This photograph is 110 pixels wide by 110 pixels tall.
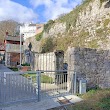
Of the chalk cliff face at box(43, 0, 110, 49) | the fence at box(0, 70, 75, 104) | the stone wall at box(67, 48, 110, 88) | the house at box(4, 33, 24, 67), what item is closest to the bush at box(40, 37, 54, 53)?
the chalk cliff face at box(43, 0, 110, 49)

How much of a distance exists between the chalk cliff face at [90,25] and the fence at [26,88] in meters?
3.57

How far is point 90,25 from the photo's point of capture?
1491cm

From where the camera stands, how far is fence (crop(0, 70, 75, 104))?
306 inches

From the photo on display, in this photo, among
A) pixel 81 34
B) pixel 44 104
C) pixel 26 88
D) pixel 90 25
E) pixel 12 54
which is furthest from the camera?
pixel 12 54

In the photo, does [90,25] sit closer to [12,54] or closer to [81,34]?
[81,34]

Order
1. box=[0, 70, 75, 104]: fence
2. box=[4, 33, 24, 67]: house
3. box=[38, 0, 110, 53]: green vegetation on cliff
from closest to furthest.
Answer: box=[0, 70, 75, 104]: fence → box=[38, 0, 110, 53]: green vegetation on cliff → box=[4, 33, 24, 67]: house

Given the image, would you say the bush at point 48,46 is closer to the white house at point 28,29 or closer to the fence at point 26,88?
the fence at point 26,88

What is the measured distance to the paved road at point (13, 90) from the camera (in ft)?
25.2

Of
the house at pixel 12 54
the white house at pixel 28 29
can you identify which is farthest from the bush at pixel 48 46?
the white house at pixel 28 29

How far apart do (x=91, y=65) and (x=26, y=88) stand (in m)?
3.60

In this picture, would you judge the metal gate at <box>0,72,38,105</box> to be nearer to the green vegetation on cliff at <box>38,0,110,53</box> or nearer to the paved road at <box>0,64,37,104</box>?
the paved road at <box>0,64,37,104</box>

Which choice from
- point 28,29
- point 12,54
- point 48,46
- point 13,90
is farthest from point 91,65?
point 28,29

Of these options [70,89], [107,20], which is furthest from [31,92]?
[107,20]

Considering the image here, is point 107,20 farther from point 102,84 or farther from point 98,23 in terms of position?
point 102,84
